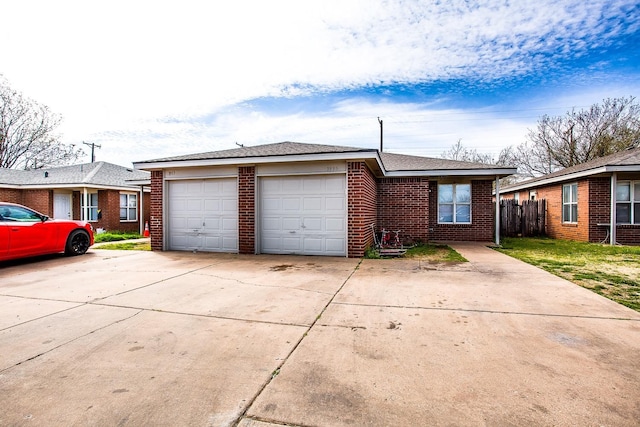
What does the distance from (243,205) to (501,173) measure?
907 centimetres

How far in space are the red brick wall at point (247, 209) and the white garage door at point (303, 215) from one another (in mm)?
276

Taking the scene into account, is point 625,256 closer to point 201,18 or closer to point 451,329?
point 451,329

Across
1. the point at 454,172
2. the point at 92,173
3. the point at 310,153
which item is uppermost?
the point at 92,173

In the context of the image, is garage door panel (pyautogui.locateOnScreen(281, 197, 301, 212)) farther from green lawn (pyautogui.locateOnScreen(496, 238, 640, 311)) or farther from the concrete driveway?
green lawn (pyautogui.locateOnScreen(496, 238, 640, 311))

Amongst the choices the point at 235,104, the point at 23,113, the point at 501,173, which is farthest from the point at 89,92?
the point at 23,113

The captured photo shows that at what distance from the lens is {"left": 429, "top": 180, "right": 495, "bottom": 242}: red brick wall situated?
13.6 metres

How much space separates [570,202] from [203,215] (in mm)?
15008

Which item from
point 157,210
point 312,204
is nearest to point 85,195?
point 157,210

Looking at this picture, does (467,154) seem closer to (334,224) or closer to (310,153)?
(334,224)

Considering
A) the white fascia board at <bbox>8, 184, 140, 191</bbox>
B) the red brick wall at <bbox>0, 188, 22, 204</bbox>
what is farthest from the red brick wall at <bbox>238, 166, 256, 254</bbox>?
the red brick wall at <bbox>0, 188, 22, 204</bbox>

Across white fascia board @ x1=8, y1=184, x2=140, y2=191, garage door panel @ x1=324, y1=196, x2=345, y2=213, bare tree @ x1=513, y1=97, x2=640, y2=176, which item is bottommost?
garage door panel @ x1=324, y1=196, x2=345, y2=213

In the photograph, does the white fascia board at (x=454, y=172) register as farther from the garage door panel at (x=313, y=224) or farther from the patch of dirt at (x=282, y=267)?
the patch of dirt at (x=282, y=267)

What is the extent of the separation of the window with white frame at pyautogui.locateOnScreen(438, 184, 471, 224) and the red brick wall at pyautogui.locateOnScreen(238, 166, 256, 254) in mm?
8042

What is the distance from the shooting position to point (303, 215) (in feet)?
31.8
